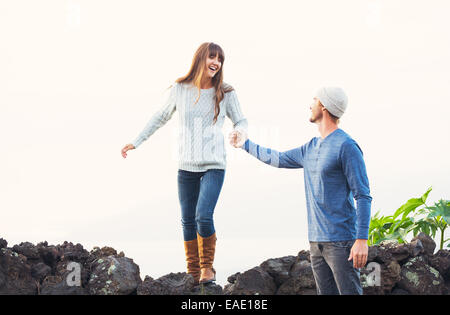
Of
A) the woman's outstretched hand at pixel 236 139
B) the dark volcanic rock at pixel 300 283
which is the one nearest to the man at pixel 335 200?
the woman's outstretched hand at pixel 236 139

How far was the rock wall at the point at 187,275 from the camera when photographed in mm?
4531

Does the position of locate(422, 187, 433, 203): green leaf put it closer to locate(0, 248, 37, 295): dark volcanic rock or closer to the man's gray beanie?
the man's gray beanie

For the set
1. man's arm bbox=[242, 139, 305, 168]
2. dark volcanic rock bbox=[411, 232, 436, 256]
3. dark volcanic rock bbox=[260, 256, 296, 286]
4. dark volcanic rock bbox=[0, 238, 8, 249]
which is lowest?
dark volcanic rock bbox=[260, 256, 296, 286]

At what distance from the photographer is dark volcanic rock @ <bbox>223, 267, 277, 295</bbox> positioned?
4507 millimetres

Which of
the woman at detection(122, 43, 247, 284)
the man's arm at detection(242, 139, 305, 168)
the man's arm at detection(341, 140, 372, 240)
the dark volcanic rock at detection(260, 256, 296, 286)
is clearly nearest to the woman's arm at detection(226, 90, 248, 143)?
the woman at detection(122, 43, 247, 284)

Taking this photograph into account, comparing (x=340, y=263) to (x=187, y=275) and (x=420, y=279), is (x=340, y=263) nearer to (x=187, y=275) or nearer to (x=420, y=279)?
(x=187, y=275)

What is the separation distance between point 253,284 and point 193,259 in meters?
0.68

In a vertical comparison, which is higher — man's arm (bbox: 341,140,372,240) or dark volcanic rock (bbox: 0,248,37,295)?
man's arm (bbox: 341,140,372,240)

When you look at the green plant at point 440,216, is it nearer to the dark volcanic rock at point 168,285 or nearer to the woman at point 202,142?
the woman at point 202,142

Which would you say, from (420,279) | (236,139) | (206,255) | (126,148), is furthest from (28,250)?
(420,279)

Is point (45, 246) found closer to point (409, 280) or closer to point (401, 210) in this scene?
point (409, 280)

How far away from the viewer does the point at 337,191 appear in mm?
3453

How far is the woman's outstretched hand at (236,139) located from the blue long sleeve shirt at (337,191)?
672mm
